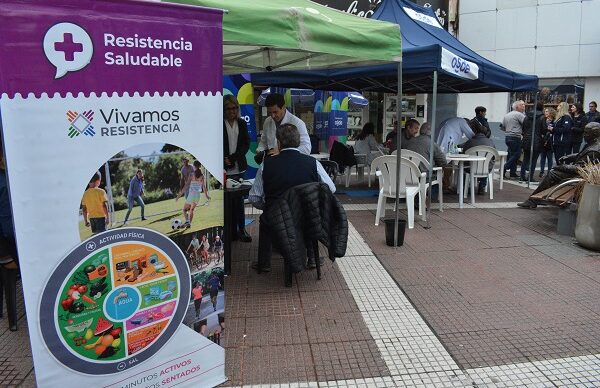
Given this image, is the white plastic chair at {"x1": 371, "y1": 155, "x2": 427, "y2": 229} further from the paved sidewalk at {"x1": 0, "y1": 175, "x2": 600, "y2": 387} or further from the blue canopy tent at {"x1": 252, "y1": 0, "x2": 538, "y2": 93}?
the blue canopy tent at {"x1": 252, "y1": 0, "x2": 538, "y2": 93}

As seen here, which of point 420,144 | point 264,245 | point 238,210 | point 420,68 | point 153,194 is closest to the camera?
point 153,194

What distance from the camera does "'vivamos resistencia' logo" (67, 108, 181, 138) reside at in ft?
6.66

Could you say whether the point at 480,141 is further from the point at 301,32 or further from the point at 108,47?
the point at 108,47

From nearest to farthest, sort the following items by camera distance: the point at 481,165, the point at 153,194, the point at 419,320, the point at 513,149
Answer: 1. the point at 153,194
2. the point at 419,320
3. the point at 481,165
4. the point at 513,149

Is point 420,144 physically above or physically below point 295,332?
above

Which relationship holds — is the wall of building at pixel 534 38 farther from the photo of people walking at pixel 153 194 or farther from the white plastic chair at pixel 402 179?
the photo of people walking at pixel 153 194

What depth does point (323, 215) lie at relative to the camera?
4117 millimetres

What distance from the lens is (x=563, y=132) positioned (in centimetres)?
1066

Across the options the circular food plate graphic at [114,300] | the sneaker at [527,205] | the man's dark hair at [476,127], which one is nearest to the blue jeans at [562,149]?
the man's dark hair at [476,127]

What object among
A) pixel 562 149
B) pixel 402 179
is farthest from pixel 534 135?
pixel 402 179

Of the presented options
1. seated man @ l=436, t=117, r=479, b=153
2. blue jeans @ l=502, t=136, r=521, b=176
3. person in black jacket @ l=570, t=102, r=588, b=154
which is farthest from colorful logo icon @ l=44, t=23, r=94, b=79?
person in black jacket @ l=570, t=102, r=588, b=154

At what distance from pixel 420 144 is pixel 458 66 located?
54.3 inches

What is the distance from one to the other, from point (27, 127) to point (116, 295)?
879 mm

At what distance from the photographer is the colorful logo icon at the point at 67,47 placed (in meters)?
1.90
